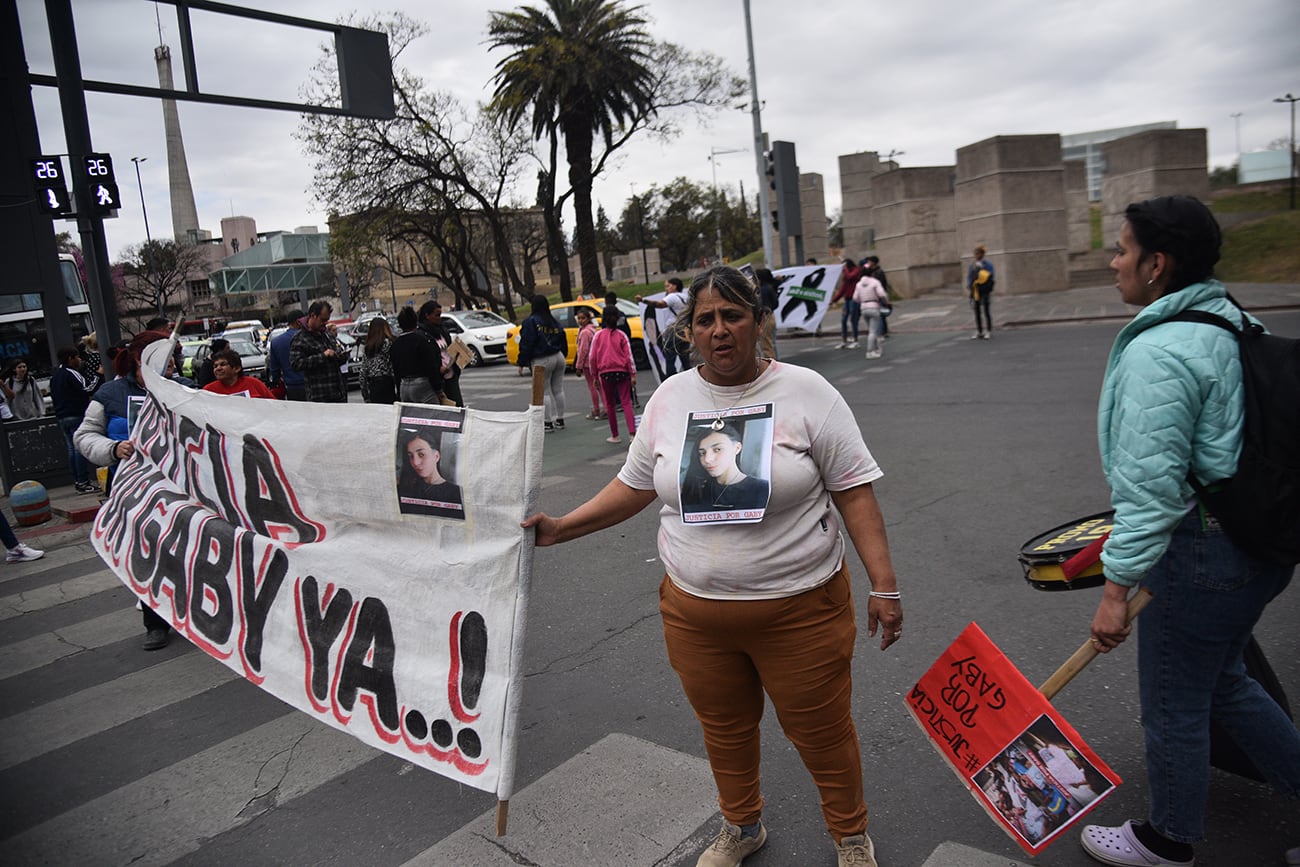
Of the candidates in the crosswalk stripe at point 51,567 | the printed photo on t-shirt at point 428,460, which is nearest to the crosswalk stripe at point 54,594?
the crosswalk stripe at point 51,567

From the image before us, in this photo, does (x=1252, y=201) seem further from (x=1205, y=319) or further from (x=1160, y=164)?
(x=1205, y=319)

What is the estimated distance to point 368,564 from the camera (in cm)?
327

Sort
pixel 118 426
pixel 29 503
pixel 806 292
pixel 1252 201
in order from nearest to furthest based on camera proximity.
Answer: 1. pixel 118 426
2. pixel 29 503
3. pixel 806 292
4. pixel 1252 201

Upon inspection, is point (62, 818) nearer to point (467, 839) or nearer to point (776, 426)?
point (467, 839)

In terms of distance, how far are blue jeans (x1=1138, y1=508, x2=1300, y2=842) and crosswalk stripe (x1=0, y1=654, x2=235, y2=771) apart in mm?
4258

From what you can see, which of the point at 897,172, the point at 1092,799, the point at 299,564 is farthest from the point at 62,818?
the point at 897,172

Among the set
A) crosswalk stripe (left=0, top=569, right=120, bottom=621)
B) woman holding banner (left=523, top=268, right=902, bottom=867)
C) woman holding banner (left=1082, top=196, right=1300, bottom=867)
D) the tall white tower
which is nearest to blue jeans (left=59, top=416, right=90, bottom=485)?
crosswalk stripe (left=0, top=569, right=120, bottom=621)

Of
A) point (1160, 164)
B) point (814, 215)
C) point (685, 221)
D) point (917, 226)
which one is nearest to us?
point (1160, 164)

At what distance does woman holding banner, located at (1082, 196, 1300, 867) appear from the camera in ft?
7.43

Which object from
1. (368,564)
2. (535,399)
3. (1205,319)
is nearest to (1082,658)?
(1205,319)

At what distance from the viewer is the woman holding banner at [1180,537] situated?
227cm

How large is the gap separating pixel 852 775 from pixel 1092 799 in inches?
24.2

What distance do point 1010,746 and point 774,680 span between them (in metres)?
0.65

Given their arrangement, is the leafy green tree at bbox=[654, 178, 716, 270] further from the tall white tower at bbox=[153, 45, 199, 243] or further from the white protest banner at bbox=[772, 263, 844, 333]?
the tall white tower at bbox=[153, 45, 199, 243]
